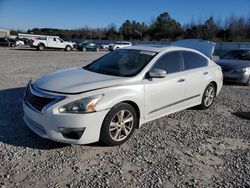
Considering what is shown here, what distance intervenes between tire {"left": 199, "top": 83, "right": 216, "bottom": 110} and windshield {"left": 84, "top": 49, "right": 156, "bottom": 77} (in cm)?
192

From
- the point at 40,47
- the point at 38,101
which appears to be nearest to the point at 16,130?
the point at 38,101

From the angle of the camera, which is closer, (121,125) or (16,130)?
(121,125)

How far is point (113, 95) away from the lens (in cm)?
378

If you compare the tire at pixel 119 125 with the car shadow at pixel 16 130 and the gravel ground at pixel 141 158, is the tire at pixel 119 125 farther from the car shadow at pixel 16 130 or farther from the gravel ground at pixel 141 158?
the car shadow at pixel 16 130

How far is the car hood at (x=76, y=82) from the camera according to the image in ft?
12.3

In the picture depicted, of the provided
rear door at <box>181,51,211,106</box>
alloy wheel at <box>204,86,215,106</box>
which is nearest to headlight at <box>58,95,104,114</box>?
rear door at <box>181,51,211,106</box>

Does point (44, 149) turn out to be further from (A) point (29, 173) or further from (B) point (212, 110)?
(B) point (212, 110)

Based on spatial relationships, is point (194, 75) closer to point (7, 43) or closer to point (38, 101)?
point (38, 101)

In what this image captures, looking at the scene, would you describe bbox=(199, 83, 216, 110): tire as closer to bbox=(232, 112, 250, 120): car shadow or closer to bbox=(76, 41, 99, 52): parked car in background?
bbox=(232, 112, 250, 120): car shadow

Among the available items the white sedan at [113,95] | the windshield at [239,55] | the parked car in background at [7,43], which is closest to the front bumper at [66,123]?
the white sedan at [113,95]

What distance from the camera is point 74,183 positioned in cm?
304

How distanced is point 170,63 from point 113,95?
168 centimetres

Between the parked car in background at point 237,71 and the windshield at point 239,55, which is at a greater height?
the windshield at point 239,55

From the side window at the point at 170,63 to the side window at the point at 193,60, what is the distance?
25 centimetres
